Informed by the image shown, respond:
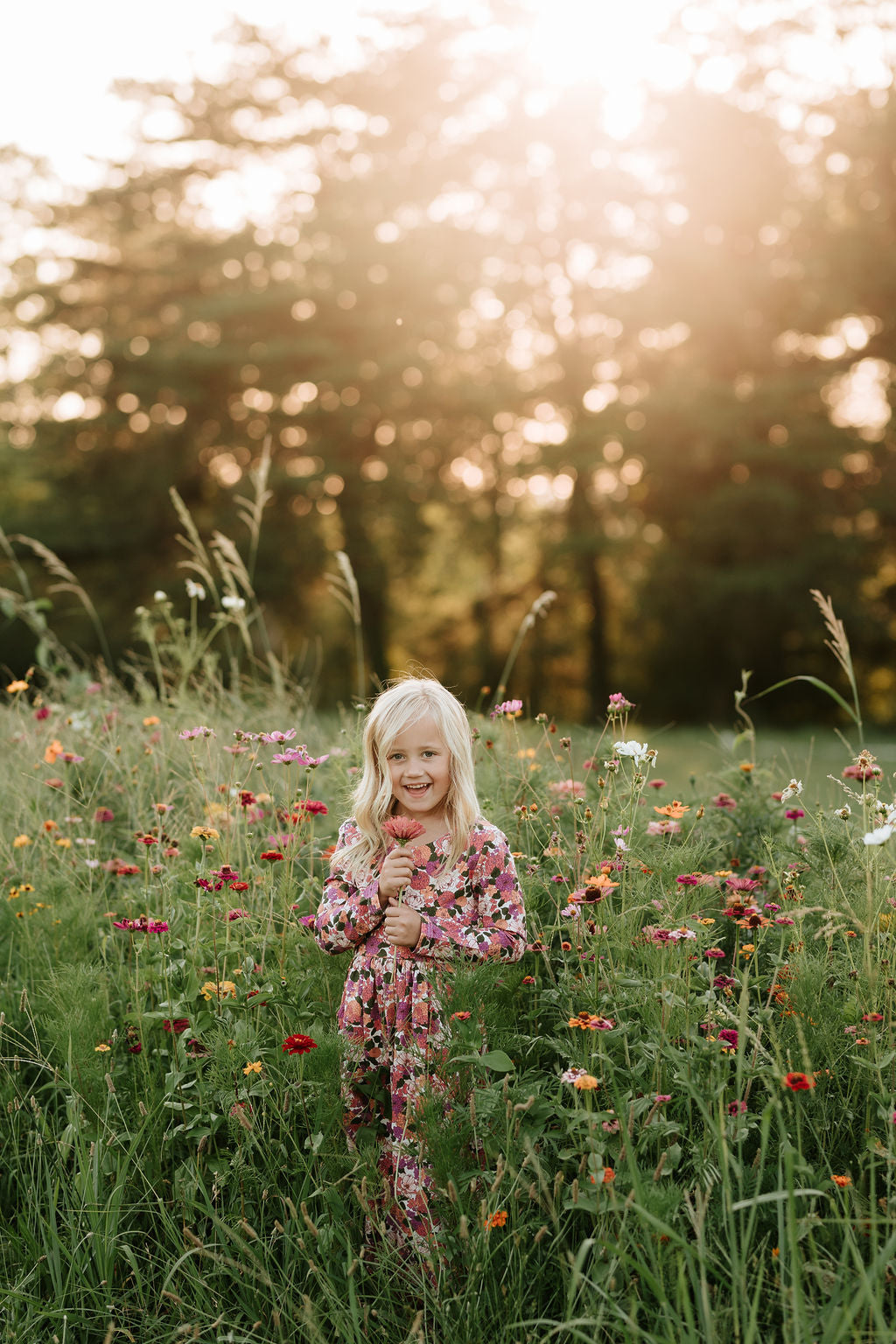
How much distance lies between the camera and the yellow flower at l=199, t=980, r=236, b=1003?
8.41ft

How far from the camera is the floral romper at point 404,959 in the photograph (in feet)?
8.06

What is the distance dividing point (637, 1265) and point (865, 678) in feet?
68.9

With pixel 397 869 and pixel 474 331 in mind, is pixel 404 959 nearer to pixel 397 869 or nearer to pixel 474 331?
pixel 397 869

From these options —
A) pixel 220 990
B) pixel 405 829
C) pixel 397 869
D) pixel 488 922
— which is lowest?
pixel 220 990

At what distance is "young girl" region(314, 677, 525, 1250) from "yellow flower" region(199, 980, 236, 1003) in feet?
0.80

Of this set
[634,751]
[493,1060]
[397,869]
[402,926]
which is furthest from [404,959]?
[634,751]

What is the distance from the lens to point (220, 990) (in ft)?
8.44

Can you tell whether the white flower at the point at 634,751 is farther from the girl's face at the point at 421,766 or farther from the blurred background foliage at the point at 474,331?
the blurred background foliage at the point at 474,331

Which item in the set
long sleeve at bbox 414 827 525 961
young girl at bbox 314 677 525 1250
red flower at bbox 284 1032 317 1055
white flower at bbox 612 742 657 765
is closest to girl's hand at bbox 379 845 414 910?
young girl at bbox 314 677 525 1250

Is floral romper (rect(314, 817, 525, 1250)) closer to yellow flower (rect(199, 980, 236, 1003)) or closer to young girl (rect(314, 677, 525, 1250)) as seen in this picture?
young girl (rect(314, 677, 525, 1250))

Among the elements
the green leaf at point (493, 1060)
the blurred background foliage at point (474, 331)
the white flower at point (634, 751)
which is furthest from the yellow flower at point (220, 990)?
the blurred background foliage at point (474, 331)

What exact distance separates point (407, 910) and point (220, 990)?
1.68ft

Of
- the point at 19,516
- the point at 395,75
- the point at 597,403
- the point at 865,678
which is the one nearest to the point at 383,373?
the point at 597,403

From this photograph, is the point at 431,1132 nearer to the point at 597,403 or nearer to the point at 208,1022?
the point at 208,1022
